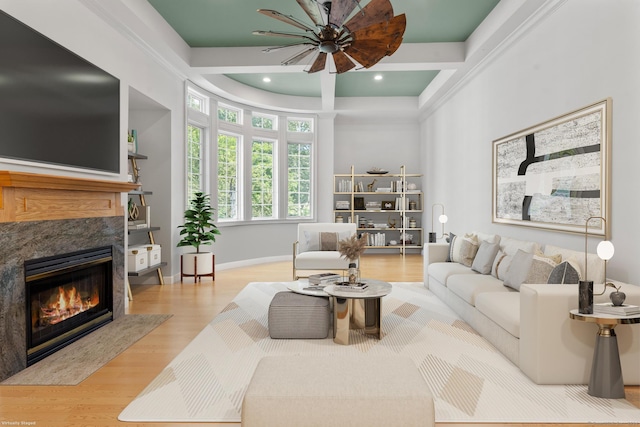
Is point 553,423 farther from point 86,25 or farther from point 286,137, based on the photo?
point 286,137

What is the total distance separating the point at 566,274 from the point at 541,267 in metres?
0.41

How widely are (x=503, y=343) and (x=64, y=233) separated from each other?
374 centimetres

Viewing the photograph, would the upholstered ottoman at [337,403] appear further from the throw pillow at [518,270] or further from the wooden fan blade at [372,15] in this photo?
the wooden fan blade at [372,15]

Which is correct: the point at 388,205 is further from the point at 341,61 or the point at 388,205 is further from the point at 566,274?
the point at 566,274

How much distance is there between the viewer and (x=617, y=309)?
2.71 m

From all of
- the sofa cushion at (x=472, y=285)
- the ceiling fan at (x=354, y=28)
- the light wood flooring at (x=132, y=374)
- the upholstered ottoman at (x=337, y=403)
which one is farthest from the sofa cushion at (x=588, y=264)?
the ceiling fan at (x=354, y=28)

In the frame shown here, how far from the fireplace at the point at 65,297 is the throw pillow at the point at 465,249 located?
13.4ft

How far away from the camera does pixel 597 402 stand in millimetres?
2635

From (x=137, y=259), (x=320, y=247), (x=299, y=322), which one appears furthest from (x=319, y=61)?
(x=137, y=259)

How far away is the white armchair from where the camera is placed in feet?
20.5

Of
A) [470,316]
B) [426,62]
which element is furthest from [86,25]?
[470,316]

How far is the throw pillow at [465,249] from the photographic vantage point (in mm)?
5387

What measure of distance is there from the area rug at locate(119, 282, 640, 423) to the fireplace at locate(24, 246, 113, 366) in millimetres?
1109

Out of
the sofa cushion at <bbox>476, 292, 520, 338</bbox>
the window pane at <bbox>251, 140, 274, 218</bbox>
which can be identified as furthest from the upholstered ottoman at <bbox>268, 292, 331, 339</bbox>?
the window pane at <bbox>251, 140, 274, 218</bbox>
